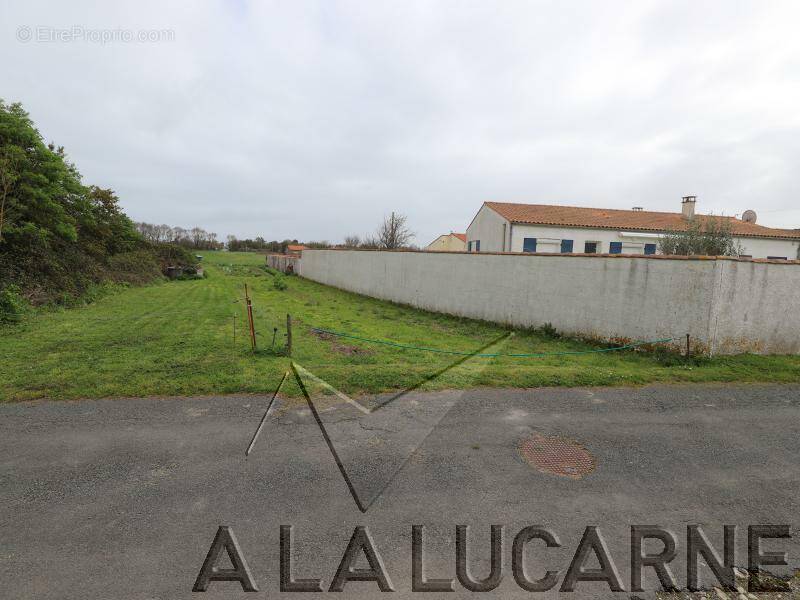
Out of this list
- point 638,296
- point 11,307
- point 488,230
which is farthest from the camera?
point 488,230

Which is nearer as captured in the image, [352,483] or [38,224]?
[352,483]

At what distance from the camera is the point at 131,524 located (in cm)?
339

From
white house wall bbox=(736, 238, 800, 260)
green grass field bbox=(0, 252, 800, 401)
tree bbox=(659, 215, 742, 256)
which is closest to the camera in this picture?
green grass field bbox=(0, 252, 800, 401)

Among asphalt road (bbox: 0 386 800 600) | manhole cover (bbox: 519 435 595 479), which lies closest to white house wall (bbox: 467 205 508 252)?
asphalt road (bbox: 0 386 800 600)

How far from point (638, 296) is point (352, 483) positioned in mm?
8814

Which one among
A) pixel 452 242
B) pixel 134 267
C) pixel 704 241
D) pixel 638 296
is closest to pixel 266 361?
pixel 638 296

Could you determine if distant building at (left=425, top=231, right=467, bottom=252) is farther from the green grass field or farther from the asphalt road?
the asphalt road

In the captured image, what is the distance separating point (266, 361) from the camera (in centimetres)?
826

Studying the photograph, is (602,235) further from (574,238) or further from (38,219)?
(38,219)

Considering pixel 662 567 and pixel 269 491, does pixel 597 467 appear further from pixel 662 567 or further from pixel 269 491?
pixel 269 491

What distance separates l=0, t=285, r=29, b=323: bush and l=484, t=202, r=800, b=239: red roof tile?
23.7 metres

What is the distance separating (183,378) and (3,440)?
2457 mm

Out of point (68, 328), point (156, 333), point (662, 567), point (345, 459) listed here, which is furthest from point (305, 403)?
point (68, 328)

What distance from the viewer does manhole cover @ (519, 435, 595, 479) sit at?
434 centimetres
